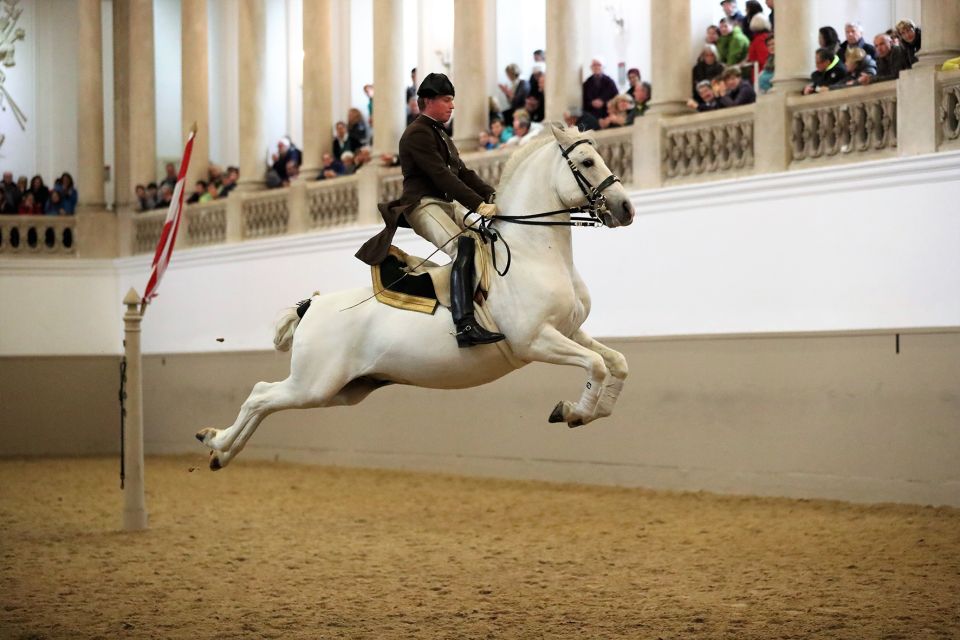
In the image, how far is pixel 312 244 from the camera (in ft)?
68.5

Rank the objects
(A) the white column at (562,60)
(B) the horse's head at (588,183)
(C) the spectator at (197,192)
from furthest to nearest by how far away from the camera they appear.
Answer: (C) the spectator at (197,192)
(A) the white column at (562,60)
(B) the horse's head at (588,183)

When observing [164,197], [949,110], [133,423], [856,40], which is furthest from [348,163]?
[949,110]

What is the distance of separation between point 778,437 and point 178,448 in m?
12.6

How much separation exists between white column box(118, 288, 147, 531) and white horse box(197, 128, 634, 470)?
349 centimetres

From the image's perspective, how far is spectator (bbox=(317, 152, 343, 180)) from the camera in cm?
2136

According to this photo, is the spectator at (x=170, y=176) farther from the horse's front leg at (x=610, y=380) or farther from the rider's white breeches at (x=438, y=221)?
the horse's front leg at (x=610, y=380)

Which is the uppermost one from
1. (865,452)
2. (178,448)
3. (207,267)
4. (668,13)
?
(668,13)

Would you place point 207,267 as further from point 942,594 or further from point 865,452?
point 942,594

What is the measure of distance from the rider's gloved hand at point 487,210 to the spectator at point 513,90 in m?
10.6

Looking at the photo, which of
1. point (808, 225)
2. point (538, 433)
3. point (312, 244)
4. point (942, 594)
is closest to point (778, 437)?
point (808, 225)

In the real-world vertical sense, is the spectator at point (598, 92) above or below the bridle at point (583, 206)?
above

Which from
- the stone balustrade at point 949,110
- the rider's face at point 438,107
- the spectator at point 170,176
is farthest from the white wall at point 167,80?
the rider's face at point 438,107

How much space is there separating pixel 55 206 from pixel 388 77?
853 cm

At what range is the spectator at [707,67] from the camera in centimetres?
1619
